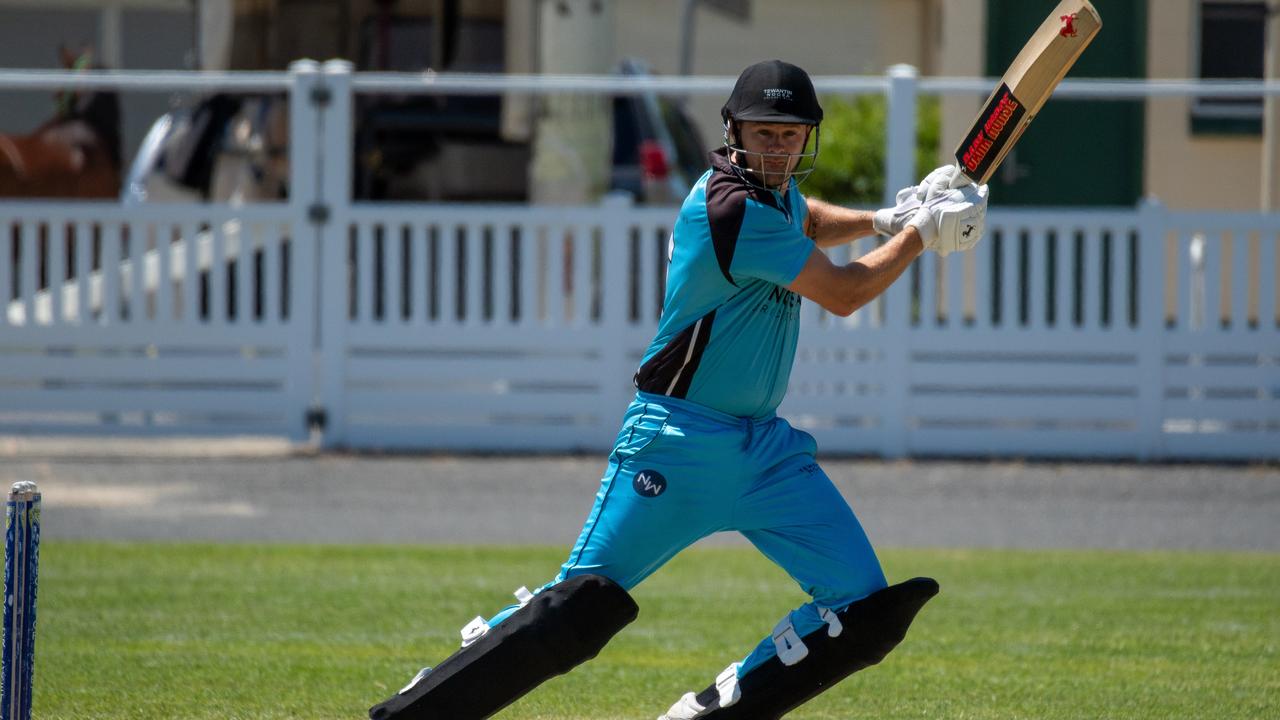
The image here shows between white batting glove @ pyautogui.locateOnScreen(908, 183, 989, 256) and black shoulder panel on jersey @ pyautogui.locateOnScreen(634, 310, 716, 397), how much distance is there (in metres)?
0.62

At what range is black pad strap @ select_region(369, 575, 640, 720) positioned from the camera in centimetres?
→ 467

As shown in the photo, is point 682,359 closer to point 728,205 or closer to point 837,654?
point 728,205

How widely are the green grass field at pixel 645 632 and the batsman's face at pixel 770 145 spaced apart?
6.33 ft

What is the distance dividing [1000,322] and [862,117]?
9.67m

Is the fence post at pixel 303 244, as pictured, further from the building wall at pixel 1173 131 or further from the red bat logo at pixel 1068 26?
the red bat logo at pixel 1068 26

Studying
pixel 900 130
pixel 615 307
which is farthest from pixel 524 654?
pixel 900 130

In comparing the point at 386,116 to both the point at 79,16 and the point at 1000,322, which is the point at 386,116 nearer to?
the point at 1000,322

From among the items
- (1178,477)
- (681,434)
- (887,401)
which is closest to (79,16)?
(887,401)

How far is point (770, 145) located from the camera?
4.85 metres

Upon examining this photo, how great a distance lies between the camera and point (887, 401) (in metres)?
11.6

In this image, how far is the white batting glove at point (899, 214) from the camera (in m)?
5.09

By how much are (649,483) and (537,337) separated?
22.9 ft

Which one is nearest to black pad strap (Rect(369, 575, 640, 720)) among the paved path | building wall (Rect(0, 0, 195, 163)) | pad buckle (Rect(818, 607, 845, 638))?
pad buckle (Rect(818, 607, 845, 638))

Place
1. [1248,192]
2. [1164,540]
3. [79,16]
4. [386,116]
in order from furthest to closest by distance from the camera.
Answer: [79,16] → [1248,192] → [386,116] → [1164,540]
